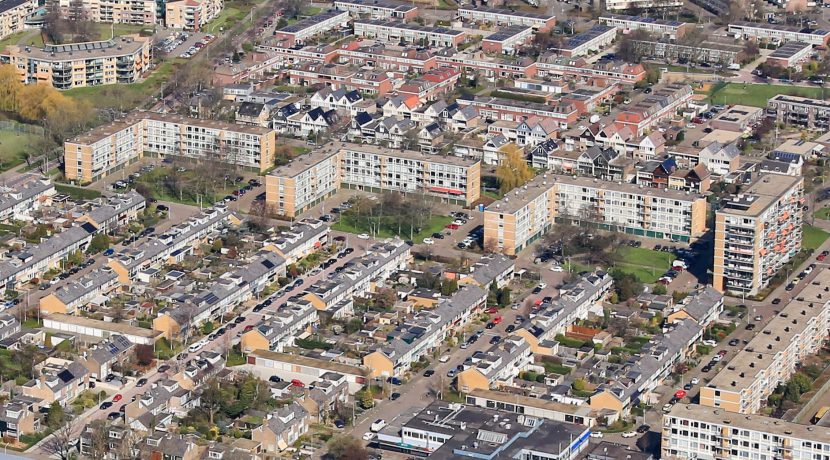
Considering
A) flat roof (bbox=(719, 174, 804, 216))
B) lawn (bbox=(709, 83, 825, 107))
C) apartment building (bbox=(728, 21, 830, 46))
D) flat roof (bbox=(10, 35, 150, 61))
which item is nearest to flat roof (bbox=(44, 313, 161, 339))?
flat roof (bbox=(719, 174, 804, 216))

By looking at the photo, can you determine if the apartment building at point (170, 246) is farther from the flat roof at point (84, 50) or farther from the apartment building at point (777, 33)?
the apartment building at point (777, 33)

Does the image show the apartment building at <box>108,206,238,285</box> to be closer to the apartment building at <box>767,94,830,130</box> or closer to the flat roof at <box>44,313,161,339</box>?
the flat roof at <box>44,313,161,339</box>

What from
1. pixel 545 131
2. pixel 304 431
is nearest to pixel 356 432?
pixel 304 431

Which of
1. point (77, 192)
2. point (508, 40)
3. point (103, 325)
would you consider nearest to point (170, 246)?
point (103, 325)

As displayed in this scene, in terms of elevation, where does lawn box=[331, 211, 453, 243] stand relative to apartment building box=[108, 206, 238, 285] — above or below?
below

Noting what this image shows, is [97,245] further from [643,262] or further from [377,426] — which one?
[643,262]

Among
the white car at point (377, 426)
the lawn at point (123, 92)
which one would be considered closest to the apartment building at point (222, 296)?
the white car at point (377, 426)
